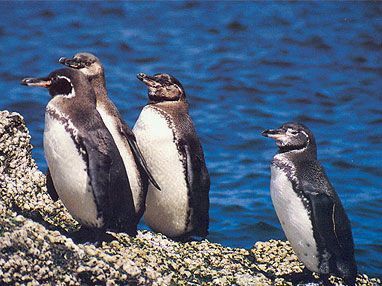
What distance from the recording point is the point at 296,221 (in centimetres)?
698

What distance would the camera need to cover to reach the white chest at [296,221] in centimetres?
695

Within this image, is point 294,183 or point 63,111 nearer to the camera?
point 63,111

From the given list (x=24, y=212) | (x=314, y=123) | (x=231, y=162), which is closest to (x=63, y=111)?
(x=24, y=212)

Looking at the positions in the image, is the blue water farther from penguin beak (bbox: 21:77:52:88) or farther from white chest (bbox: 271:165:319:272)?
penguin beak (bbox: 21:77:52:88)

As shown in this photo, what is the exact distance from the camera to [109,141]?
643 centimetres

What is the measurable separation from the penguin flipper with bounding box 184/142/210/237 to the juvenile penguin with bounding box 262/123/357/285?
0.64m

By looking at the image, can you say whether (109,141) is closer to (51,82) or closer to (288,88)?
(51,82)

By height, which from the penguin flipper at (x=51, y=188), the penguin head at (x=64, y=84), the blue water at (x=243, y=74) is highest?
the penguin head at (x=64, y=84)

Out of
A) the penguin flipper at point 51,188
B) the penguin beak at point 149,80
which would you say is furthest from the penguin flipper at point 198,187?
the penguin flipper at point 51,188

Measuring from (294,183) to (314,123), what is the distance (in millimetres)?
7192

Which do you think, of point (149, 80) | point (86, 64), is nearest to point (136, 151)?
point (149, 80)

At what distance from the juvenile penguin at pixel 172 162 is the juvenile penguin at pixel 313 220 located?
663 millimetres

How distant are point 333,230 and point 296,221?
10.2 inches

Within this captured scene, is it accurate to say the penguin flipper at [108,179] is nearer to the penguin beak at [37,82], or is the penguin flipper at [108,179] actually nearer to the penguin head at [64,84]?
the penguin head at [64,84]
